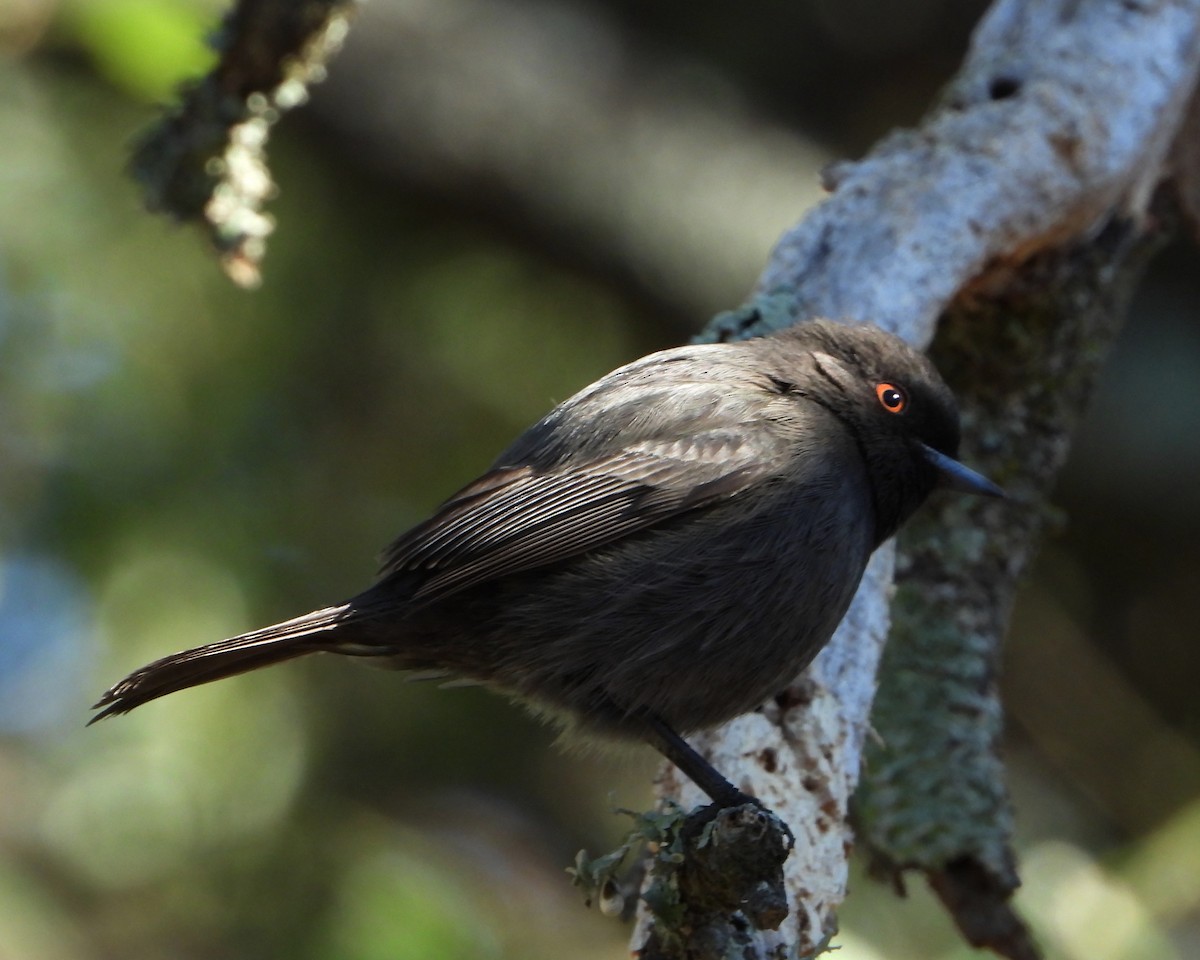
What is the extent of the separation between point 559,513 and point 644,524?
0.69 ft

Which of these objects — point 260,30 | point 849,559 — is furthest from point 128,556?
point 849,559

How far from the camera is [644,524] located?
3.40 metres

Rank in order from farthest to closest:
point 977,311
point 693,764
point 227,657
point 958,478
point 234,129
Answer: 1. point 977,311
2. point 234,129
3. point 958,478
4. point 227,657
5. point 693,764

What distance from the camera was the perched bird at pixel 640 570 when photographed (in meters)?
3.31

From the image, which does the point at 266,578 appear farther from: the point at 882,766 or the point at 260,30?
the point at 882,766

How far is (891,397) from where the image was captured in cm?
375

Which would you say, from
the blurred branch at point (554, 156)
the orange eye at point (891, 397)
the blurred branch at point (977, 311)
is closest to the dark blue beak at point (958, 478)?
the orange eye at point (891, 397)

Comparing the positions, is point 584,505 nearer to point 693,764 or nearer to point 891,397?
point 693,764

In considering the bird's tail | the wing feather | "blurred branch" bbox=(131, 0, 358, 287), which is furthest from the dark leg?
"blurred branch" bbox=(131, 0, 358, 287)

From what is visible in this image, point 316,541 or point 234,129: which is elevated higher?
point 316,541

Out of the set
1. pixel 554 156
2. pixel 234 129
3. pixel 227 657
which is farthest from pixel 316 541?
pixel 227 657

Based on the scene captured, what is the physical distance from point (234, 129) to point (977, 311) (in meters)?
2.50

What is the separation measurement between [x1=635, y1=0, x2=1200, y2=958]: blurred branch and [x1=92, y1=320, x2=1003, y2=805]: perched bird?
318 millimetres

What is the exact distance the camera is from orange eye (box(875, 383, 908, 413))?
12.3 feet
